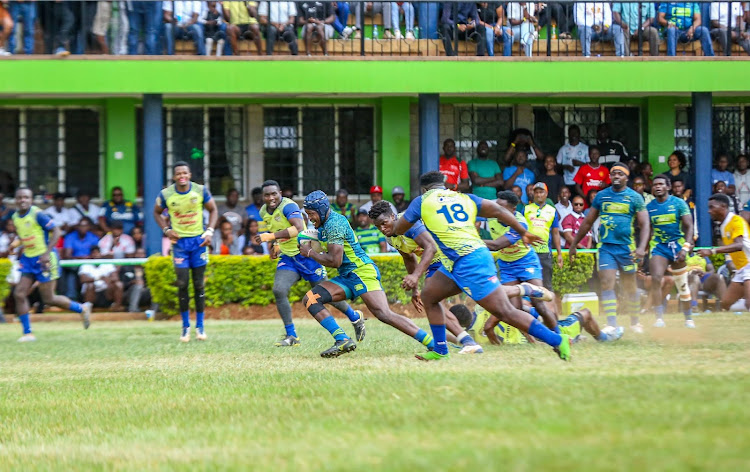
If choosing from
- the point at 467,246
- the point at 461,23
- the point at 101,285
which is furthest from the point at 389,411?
the point at 461,23

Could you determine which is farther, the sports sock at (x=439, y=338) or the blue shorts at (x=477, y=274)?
the sports sock at (x=439, y=338)

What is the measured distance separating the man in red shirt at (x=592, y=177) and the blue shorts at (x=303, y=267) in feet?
32.0

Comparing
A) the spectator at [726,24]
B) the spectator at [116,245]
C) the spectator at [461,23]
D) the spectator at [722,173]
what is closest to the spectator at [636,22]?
the spectator at [726,24]

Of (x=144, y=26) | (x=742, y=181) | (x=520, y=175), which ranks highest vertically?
(x=144, y=26)

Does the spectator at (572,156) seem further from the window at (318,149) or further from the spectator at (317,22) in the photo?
the spectator at (317,22)

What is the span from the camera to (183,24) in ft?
73.4

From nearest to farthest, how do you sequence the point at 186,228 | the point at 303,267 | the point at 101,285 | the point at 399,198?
the point at 303,267, the point at 186,228, the point at 101,285, the point at 399,198

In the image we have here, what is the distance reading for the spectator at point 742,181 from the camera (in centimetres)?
2333

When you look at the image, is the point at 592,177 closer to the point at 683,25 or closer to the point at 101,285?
the point at 683,25

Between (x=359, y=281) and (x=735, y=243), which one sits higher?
(x=735, y=243)

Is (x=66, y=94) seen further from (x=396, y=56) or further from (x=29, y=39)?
(x=396, y=56)

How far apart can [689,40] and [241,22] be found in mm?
9183

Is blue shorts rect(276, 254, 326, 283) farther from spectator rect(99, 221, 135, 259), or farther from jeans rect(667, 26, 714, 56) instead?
jeans rect(667, 26, 714, 56)

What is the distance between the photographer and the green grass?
18.7 feet
